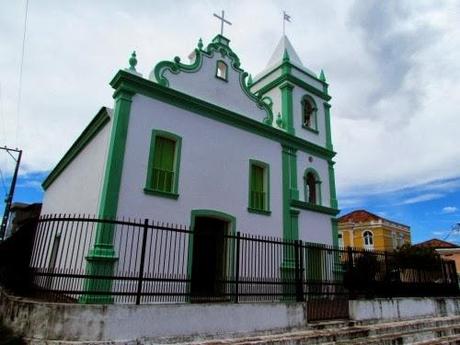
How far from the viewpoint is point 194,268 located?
399 inches

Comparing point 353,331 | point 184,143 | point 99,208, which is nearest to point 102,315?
point 99,208

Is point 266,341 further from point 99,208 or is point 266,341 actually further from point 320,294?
point 99,208

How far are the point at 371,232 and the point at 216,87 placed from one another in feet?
110

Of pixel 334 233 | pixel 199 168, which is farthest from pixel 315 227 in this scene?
pixel 199 168

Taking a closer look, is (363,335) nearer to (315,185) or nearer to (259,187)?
(259,187)

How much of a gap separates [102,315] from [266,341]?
116 inches

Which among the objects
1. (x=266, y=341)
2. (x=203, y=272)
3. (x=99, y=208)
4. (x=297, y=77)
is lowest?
(x=266, y=341)

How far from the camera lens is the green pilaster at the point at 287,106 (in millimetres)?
14181

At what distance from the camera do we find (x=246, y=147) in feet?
39.8

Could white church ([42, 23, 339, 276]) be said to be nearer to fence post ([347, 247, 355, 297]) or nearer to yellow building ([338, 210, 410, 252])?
fence post ([347, 247, 355, 297])

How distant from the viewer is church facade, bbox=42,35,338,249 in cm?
941

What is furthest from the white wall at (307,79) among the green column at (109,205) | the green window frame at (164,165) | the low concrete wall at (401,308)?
the low concrete wall at (401,308)

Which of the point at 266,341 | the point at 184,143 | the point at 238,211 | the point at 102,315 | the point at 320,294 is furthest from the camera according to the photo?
the point at 238,211

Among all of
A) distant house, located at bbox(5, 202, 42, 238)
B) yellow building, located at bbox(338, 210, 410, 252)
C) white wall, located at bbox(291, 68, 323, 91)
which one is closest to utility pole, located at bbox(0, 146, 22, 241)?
distant house, located at bbox(5, 202, 42, 238)
